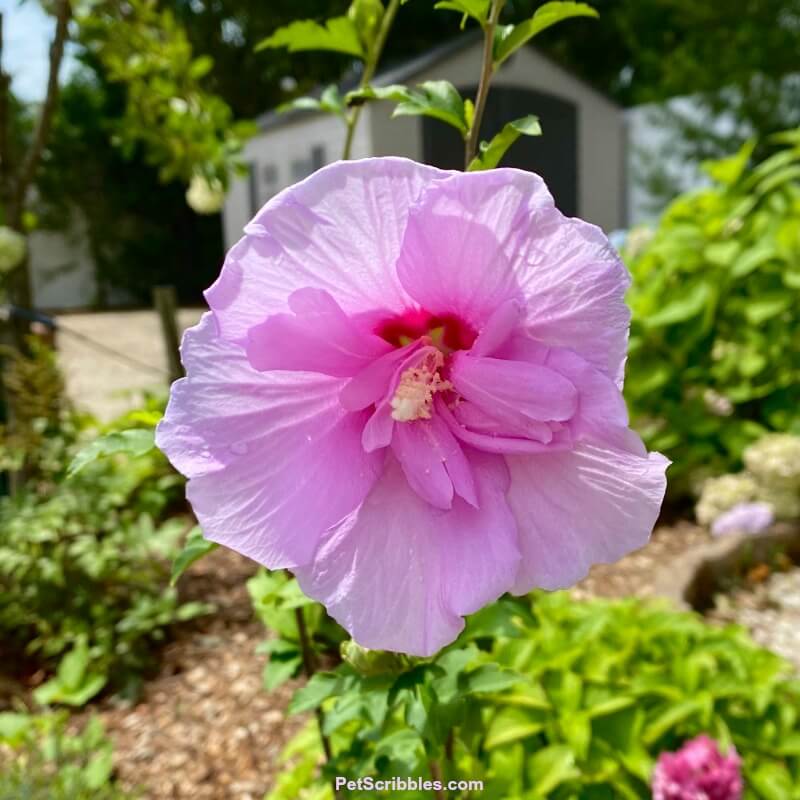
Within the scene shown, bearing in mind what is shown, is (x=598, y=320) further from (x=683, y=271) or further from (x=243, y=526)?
→ (x=683, y=271)

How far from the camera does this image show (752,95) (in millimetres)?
7348

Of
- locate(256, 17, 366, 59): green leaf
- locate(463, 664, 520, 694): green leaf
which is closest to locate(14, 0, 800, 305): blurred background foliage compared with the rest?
locate(256, 17, 366, 59): green leaf

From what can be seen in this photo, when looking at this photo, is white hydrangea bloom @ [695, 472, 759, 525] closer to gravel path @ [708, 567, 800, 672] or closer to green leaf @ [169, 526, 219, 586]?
gravel path @ [708, 567, 800, 672]

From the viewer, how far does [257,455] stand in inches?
22.8

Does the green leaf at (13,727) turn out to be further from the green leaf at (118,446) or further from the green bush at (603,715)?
the green leaf at (118,446)

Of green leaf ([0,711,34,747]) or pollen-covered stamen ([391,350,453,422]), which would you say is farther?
green leaf ([0,711,34,747])

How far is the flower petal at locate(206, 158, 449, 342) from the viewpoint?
0.51m

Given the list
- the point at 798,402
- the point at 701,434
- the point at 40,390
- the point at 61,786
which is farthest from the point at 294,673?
the point at 798,402

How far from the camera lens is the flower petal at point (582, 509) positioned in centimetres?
54

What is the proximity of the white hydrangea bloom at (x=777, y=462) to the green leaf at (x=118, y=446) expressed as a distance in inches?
110

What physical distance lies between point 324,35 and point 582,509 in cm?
66

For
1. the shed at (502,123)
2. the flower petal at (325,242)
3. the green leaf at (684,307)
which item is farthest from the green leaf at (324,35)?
the shed at (502,123)

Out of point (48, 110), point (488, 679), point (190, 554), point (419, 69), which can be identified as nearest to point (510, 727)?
point (488, 679)

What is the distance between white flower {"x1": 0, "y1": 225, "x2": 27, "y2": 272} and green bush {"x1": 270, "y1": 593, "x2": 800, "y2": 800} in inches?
60.8
